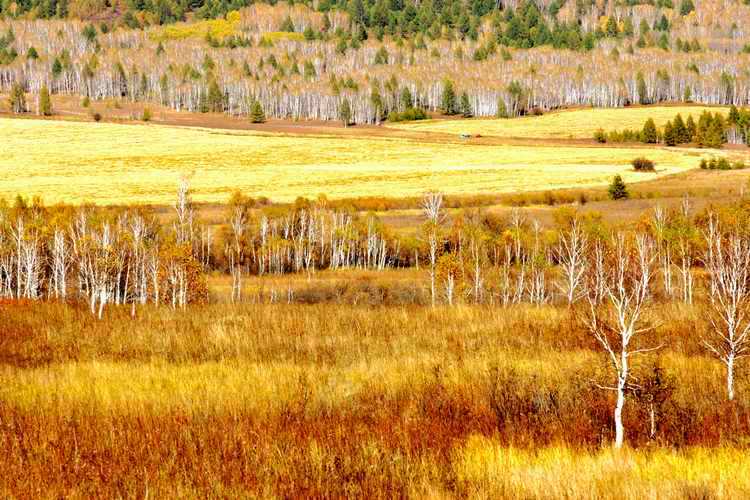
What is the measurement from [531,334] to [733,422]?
6.68 m

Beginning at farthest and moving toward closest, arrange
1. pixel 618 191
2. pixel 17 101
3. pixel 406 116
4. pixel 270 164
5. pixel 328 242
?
pixel 406 116
pixel 17 101
pixel 270 164
pixel 618 191
pixel 328 242

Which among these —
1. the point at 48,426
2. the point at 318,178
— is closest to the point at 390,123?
the point at 318,178

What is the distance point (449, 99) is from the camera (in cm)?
18975

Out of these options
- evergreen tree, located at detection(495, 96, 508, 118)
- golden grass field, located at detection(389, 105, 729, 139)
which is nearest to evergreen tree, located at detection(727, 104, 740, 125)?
golden grass field, located at detection(389, 105, 729, 139)

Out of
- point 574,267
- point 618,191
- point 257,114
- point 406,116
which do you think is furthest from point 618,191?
point 257,114

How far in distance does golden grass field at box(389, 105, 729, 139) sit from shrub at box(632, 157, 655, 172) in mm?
43606

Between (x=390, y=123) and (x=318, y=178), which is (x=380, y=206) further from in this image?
(x=390, y=123)

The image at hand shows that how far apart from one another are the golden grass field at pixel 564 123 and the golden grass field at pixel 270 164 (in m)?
23.4

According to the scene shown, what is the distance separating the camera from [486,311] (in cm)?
1989

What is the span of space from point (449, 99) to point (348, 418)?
18567cm

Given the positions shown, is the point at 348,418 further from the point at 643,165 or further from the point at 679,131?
the point at 679,131

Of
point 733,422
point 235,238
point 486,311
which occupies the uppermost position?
point 733,422

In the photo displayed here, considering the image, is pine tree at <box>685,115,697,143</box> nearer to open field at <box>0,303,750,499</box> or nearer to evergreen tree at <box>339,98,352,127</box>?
evergreen tree at <box>339,98,352,127</box>

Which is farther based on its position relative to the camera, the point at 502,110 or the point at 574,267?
the point at 502,110
